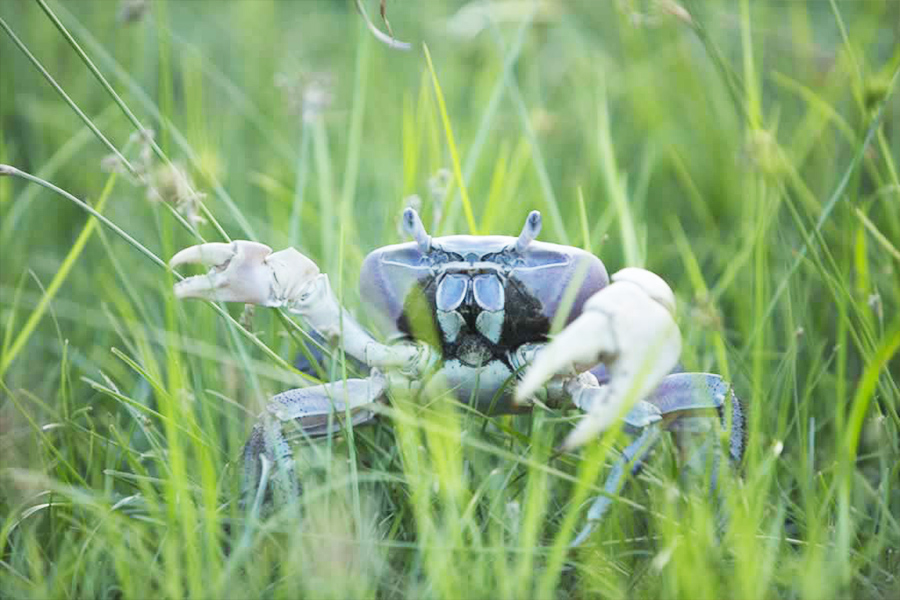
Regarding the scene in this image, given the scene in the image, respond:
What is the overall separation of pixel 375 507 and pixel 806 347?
1.12m

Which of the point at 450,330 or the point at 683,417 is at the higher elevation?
the point at 450,330

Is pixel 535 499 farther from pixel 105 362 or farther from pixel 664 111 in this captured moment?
pixel 664 111

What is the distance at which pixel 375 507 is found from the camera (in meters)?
1.63

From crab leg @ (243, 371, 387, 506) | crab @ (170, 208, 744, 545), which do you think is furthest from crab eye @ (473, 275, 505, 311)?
crab leg @ (243, 371, 387, 506)

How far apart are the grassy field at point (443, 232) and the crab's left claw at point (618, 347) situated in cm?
8

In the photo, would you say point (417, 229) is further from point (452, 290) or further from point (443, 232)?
point (443, 232)

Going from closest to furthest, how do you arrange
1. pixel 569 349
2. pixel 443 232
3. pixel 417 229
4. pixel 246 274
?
pixel 569 349, pixel 246 274, pixel 417 229, pixel 443 232

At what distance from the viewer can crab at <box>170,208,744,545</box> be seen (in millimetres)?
1589

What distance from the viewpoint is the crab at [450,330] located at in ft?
5.21

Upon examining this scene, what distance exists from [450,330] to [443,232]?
506 millimetres

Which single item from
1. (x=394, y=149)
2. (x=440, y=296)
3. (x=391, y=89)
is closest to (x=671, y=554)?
(x=440, y=296)

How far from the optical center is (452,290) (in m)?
1.68

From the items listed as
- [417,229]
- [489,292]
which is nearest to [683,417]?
[489,292]

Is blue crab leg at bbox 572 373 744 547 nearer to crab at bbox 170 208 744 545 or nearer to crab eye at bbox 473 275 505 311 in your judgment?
crab at bbox 170 208 744 545
